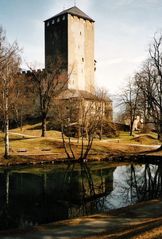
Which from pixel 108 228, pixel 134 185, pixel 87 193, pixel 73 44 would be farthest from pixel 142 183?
pixel 73 44

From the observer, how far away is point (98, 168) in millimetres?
38719

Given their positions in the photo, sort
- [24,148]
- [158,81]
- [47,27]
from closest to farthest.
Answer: [24,148], [158,81], [47,27]

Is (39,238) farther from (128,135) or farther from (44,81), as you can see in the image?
(128,135)

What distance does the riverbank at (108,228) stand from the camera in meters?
12.1

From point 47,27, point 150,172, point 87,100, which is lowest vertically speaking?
point 150,172

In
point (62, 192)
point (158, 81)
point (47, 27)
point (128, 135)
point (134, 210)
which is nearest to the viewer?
point (134, 210)

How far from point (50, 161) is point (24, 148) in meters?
4.53

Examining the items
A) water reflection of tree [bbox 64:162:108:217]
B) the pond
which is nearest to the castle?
the pond

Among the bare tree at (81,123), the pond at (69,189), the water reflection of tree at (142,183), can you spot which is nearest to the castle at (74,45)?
the bare tree at (81,123)

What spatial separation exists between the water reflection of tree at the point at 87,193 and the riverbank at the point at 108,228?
419 cm

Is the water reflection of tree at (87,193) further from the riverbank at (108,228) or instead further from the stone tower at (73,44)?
the stone tower at (73,44)

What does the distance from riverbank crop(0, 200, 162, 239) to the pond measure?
3.46 m

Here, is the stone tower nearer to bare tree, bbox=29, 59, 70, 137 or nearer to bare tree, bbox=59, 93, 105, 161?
bare tree, bbox=29, 59, 70, 137

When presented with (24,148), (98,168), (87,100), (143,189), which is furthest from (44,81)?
(143,189)
